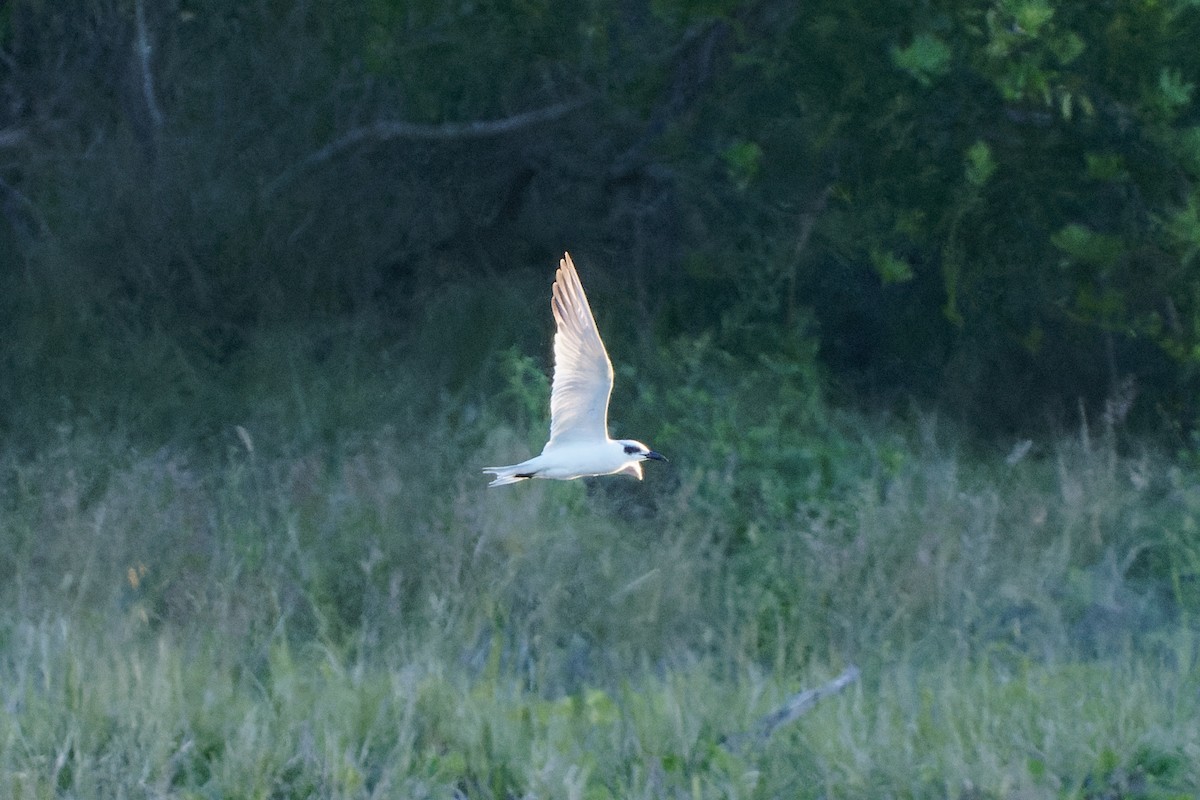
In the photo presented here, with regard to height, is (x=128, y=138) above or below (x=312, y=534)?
above

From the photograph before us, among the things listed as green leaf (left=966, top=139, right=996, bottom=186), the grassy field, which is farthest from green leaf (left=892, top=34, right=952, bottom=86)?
the grassy field

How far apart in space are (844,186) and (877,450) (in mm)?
1712

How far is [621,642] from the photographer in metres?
5.56

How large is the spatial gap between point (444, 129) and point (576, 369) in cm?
398

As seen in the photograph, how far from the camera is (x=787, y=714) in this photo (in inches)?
172

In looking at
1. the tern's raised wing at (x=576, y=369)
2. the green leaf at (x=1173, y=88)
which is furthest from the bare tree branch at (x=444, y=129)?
the tern's raised wing at (x=576, y=369)

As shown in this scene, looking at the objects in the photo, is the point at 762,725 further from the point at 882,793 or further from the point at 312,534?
the point at 312,534

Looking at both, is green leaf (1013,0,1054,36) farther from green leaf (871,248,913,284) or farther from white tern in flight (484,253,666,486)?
white tern in flight (484,253,666,486)

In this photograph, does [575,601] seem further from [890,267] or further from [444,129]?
[444,129]

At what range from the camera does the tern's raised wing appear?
496 cm

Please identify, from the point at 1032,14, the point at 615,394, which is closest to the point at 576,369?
the point at 1032,14

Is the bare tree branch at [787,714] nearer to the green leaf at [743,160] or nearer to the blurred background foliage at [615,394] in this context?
the blurred background foliage at [615,394]

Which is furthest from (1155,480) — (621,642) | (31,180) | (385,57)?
(31,180)

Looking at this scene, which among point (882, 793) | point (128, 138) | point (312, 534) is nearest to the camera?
point (882, 793)
